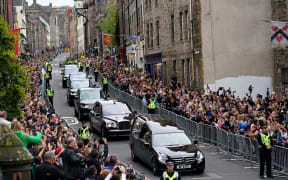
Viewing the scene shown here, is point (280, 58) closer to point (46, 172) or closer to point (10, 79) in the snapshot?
point (10, 79)

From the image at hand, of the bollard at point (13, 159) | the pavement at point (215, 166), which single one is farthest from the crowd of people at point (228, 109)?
the bollard at point (13, 159)

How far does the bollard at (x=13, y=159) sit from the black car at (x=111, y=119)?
66.1 feet

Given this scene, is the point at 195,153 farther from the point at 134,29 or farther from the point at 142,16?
the point at 134,29

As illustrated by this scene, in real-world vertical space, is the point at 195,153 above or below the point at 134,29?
below

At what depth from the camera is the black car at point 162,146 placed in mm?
18891

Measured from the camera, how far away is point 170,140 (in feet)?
66.3

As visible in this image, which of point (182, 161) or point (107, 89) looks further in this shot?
point (107, 89)

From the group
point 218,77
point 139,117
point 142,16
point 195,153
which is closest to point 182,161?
point 195,153

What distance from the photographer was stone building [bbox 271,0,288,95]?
1372 inches

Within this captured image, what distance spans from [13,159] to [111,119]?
20.8 m

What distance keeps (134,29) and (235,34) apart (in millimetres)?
27298

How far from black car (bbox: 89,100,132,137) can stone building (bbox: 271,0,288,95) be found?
11.0 metres

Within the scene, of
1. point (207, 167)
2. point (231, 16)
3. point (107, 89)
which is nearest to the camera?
point (207, 167)

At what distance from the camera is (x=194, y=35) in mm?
39000
